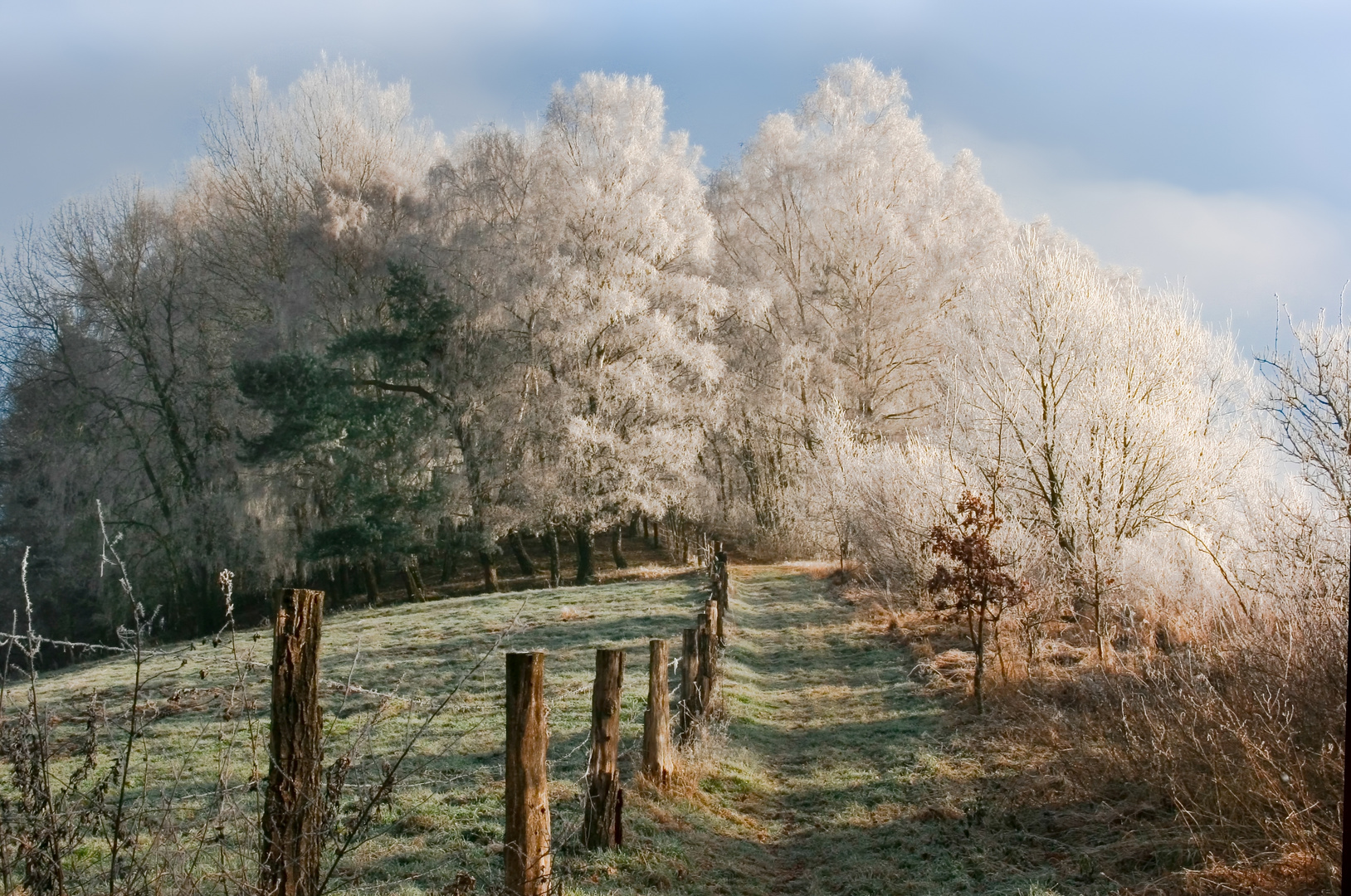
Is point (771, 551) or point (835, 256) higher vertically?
point (835, 256)

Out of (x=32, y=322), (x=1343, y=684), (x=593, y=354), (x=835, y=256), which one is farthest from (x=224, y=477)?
(x=1343, y=684)

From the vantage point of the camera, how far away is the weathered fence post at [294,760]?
12.6 feet

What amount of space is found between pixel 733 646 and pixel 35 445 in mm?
23515

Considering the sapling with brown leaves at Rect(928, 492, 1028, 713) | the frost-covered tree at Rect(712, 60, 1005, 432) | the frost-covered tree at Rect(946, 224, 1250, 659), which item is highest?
the frost-covered tree at Rect(712, 60, 1005, 432)

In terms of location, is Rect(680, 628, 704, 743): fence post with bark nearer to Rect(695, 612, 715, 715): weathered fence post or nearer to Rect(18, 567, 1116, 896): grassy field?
Rect(695, 612, 715, 715): weathered fence post

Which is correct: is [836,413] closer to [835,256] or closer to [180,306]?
[835,256]

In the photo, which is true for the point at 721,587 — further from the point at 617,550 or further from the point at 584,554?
the point at 617,550

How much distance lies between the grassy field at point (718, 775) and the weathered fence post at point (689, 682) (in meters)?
0.28

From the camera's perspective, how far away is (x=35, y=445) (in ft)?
92.3

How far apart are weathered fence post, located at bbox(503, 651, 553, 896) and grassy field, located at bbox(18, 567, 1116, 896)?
288mm

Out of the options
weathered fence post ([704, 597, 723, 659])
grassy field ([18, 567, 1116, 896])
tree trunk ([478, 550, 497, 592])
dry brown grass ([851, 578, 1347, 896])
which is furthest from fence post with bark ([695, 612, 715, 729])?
tree trunk ([478, 550, 497, 592])

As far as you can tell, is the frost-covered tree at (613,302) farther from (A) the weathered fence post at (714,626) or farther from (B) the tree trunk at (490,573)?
(A) the weathered fence post at (714,626)

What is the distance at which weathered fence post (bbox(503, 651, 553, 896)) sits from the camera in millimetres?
4906

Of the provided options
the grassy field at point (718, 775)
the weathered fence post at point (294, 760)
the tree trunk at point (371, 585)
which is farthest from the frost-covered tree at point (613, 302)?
the weathered fence post at point (294, 760)
